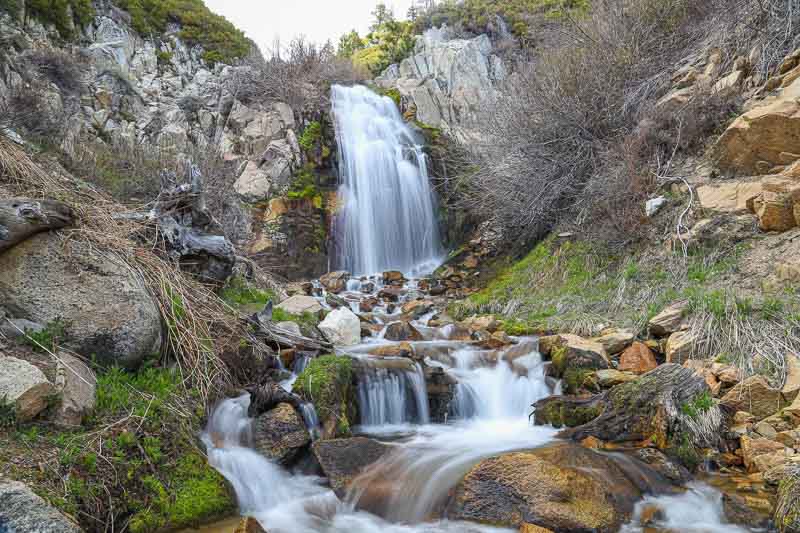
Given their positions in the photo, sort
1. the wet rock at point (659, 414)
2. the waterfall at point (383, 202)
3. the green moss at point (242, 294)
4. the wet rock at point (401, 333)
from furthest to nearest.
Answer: the waterfall at point (383, 202) → the wet rock at point (401, 333) → the green moss at point (242, 294) → the wet rock at point (659, 414)

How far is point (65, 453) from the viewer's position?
306cm

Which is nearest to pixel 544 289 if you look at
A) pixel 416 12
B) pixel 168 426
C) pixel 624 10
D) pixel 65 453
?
pixel 624 10

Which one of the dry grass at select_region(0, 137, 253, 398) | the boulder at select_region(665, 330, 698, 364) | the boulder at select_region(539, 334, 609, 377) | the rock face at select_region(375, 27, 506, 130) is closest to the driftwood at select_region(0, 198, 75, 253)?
the dry grass at select_region(0, 137, 253, 398)

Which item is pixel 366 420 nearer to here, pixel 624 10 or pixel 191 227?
pixel 191 227

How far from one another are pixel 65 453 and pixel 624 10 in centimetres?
1192

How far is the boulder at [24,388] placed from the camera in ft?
10.2

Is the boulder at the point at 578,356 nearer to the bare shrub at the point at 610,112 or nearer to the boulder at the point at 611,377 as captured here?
the boulder at the point at 611,377

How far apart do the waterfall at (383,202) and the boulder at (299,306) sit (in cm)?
590

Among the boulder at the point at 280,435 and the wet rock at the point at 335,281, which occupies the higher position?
the wet rock at the point at 335,281

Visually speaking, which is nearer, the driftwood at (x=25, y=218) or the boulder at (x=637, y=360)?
the driftwood at (x=25, y=218)

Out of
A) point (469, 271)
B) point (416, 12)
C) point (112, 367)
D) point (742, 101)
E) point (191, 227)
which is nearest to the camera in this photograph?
point (112, 367)

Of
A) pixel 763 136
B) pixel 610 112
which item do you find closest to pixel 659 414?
pixel 763 136

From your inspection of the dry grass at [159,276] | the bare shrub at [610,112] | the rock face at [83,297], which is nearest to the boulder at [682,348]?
the bare shrub at [610,112]

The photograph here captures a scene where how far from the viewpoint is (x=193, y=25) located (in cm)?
2222
